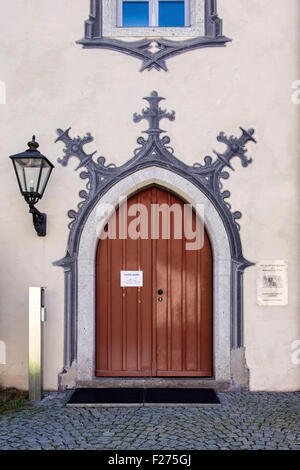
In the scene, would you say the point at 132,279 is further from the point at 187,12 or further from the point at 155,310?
the point at 187,12

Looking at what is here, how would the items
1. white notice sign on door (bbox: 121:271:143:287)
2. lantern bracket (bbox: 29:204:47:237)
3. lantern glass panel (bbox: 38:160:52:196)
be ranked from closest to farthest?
lantern glass panel (bbox: 38:160:52:196)
lantern bracket (bbox: 29:204:47:237)
white notice sign on door (bbox: 121:271:143:287)

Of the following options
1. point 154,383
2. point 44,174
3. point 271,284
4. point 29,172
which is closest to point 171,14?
point 44,174

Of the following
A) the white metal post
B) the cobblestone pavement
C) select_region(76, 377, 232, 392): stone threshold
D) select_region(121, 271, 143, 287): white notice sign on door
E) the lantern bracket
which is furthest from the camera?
select_region(121, 271, 143, 287): white notice sign on door

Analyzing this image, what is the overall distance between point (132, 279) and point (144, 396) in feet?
4.58

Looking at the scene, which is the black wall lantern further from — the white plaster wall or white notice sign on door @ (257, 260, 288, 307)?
white notice sign on door @ (257, 260, 288, 307)

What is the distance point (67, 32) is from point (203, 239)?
3.15m

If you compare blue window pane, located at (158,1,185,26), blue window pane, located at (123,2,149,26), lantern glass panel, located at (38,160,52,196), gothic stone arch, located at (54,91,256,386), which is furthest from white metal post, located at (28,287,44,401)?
blue window pane, located at (158,1,185,26)

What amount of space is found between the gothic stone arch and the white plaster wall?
11cm

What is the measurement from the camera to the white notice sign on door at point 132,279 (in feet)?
15.9

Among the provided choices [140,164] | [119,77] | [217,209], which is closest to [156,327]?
[217,209]

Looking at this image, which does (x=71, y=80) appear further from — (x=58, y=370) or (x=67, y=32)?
(x=58, y=370)

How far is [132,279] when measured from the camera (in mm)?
4855

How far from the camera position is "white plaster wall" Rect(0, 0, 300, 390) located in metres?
4.72

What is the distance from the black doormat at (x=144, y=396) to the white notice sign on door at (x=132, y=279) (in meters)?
1.27
